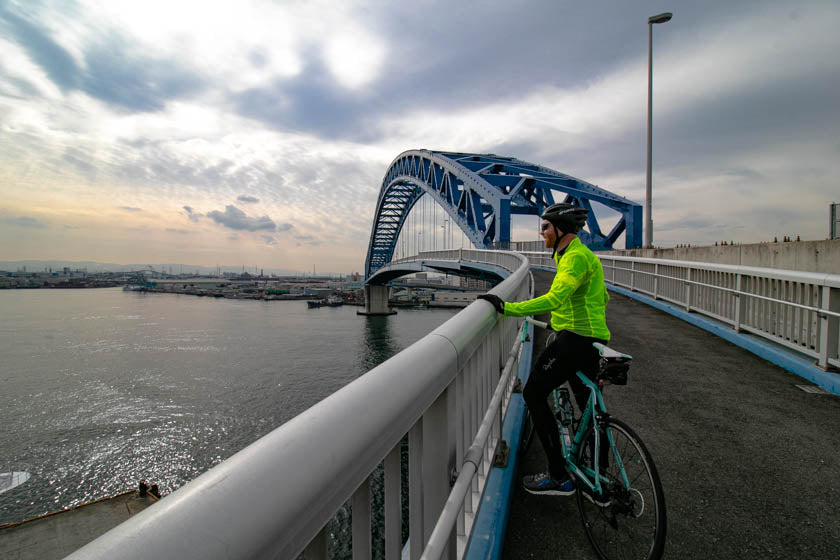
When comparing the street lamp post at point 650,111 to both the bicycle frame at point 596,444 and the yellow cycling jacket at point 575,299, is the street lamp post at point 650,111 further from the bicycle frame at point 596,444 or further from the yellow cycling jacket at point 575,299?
the bicycle frame at point 596,444

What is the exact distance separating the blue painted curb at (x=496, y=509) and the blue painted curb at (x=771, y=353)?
3470 mm

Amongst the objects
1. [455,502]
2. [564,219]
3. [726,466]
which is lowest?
[726,466]

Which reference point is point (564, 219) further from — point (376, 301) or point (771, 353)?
point (376, 301)

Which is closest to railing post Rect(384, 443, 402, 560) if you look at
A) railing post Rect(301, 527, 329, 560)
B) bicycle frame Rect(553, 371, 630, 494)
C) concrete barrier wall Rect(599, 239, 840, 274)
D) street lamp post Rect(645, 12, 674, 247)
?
railing post Rect(301, 527, 329, 560)

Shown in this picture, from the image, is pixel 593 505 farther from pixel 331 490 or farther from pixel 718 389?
pixel 718 389

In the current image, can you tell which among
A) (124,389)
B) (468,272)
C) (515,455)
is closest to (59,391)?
(124,389)

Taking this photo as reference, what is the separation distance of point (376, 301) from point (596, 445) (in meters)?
61.4

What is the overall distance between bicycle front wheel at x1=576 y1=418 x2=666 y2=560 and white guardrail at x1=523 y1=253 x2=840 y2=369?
372 centimetres

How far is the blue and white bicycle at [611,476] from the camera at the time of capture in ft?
6.53

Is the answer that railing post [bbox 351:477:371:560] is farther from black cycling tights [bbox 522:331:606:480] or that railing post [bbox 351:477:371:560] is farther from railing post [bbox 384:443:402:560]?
black cycling tights [bbox 522:331:606:480]

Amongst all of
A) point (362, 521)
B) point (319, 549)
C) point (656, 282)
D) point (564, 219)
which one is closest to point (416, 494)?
point (362, 521)

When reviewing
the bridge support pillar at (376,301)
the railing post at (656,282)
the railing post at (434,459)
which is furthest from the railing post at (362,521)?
the bridge support pillar at (376,301)

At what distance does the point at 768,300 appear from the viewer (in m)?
5.41

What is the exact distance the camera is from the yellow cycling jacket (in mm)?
2211
